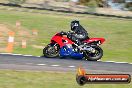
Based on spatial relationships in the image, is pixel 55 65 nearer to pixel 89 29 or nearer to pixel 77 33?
pixel 77 33

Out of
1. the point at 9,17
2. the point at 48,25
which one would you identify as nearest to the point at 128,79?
the point at 48,25

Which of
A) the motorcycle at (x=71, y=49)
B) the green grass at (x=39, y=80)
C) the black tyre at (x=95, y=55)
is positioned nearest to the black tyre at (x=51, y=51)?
the motorcycle at (x=71, y=49)

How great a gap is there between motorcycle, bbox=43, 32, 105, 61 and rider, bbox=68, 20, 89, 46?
16 cm

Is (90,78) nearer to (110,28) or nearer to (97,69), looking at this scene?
(97,69)

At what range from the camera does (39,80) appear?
39.6ft

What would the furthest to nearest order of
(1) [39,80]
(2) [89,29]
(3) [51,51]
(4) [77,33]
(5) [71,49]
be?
(2) [89,29] → (5) [71,49] → (4) [77,33] → (3) [51,51] → (1) [39,80]

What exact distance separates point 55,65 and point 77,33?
3.33 metres

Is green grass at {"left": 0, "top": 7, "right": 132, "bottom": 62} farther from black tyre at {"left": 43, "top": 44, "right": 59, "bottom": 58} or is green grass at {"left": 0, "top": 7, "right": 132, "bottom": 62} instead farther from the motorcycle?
black tyre at {"left": 43, "top": 44, "right": 59, "bottom": 58}

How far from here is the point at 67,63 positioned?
17.5 metres

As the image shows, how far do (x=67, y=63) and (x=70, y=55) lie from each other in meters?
2.01

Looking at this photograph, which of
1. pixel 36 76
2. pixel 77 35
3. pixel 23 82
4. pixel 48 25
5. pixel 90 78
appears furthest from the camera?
pixel 48 25

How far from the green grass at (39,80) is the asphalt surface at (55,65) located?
148 centimetres

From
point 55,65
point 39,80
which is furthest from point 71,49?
point 39,80

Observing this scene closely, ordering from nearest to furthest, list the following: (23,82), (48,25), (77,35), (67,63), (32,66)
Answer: (23,82), (32,66), (67,63), (77,35), (48,25)
